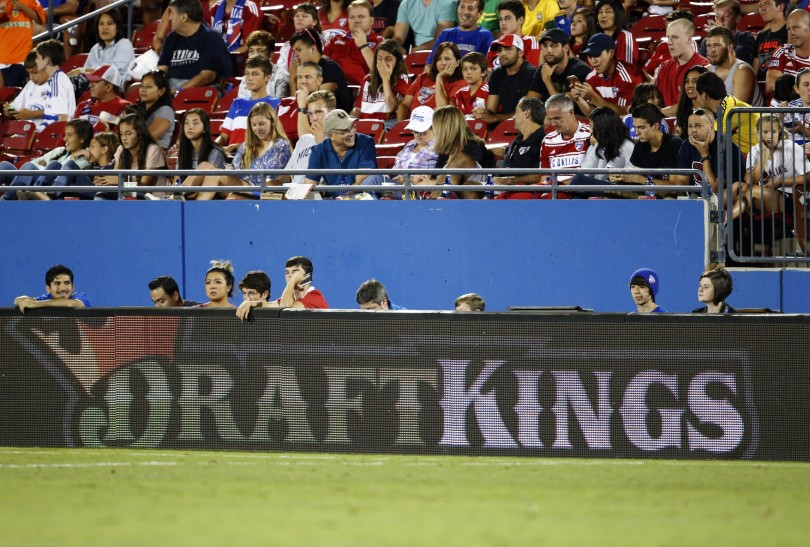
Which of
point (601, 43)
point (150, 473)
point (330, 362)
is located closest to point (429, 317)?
point (330, 362)

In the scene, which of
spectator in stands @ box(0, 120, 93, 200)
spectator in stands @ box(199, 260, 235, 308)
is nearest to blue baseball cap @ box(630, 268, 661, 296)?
spectator in stands @ box(199, 260, 235, 308)

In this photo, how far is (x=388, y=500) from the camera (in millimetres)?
7289

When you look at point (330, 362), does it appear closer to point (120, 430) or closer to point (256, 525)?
point (120, 430)

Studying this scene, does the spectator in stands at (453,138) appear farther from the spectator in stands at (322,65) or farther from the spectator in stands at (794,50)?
the spectator in stands at (794,50)

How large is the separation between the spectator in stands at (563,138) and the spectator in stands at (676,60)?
3.84ft

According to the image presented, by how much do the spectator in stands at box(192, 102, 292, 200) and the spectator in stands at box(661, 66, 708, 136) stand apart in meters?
3.83

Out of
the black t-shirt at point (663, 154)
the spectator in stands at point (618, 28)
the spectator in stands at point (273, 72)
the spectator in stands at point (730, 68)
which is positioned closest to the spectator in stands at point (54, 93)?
the spectator in stands at point (273, 72)

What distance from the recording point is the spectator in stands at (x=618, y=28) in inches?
530

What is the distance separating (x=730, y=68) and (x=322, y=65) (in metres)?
4.43

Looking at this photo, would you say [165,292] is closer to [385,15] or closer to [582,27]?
[582,27]

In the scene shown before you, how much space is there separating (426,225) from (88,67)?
7096 mm

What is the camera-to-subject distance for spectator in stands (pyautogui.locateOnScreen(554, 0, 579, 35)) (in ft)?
47.1

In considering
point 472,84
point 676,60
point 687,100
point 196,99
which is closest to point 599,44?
point 676,60

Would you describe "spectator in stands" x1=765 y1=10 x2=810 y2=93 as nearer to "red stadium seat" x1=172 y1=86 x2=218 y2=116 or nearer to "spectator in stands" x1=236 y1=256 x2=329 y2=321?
"spectator in stands" x1=236 y1=256 x2=329 y2=321
